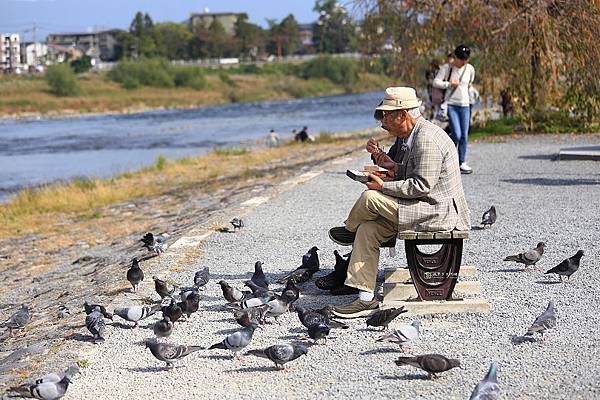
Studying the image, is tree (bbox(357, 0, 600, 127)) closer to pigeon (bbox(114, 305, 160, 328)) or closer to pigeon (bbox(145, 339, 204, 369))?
pigeon (bbox(114, 305, 160, 328))

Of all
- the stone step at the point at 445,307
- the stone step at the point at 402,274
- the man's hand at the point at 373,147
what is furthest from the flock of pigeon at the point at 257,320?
the man's hand at the point at 373,147

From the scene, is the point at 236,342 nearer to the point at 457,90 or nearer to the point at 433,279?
the point at 433,279

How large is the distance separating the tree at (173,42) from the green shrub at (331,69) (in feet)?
102

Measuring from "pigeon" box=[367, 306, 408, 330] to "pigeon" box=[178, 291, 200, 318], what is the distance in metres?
1.42

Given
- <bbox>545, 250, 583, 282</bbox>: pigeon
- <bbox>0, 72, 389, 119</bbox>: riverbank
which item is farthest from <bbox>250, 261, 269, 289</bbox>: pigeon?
<bbox>0, 72, 389, 119</bbox>: riverbank

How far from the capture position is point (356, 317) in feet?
23.6

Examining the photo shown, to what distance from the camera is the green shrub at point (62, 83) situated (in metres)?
76.4

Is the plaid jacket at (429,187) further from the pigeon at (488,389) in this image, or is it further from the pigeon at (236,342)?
the pigeon at (488,389)

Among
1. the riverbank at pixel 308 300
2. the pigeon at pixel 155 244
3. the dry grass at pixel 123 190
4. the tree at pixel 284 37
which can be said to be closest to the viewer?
the riverbank at pixel 308 300

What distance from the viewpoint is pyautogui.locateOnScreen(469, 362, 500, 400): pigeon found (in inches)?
202

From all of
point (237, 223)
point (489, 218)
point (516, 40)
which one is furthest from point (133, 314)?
point (516, 40)

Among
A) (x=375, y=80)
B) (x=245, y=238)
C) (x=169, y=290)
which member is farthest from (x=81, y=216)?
(x=375, y=80)

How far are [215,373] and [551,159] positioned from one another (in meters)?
12.4

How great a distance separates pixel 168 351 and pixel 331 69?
8975cm
